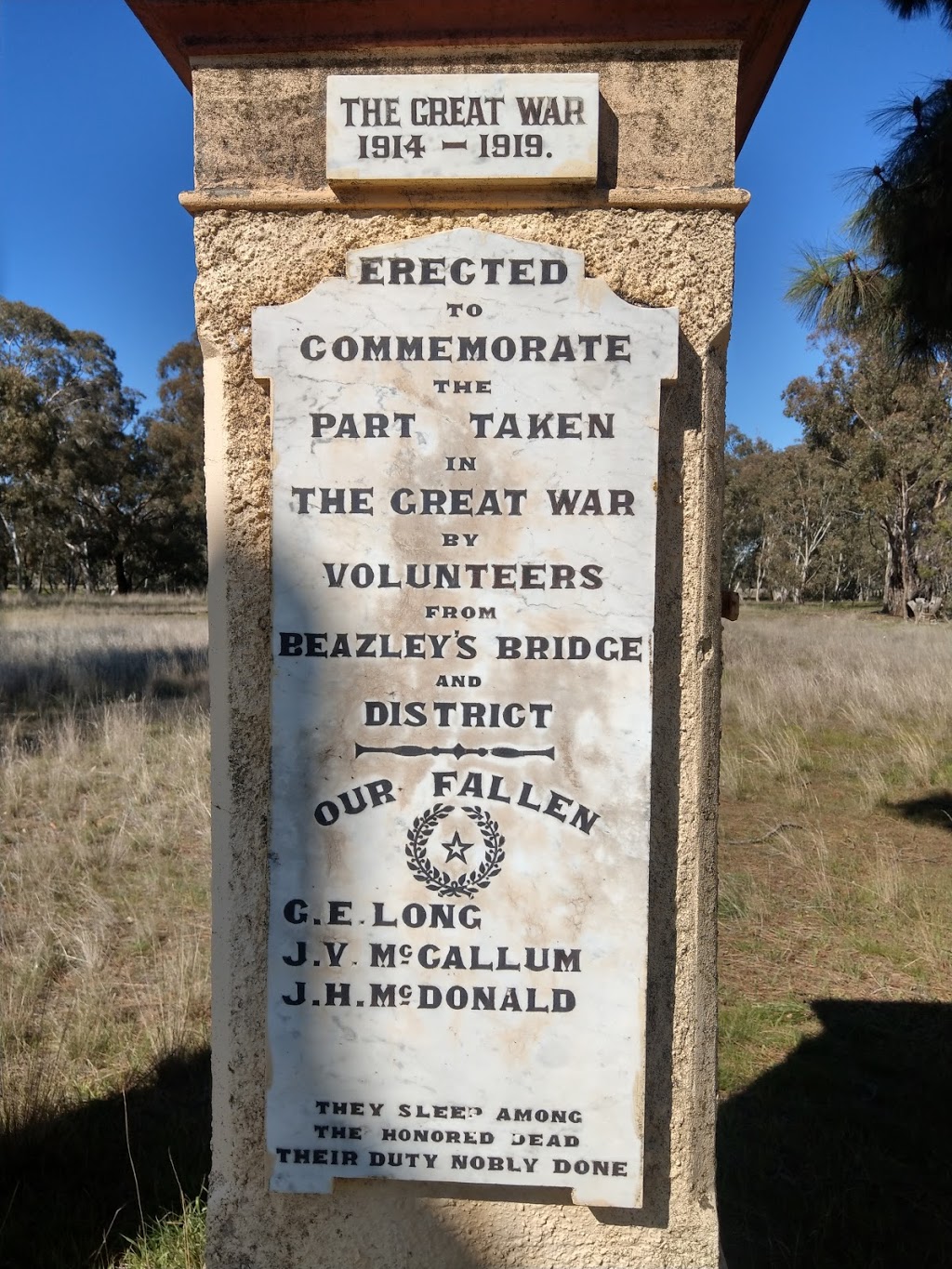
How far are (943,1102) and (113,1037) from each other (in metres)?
2.57

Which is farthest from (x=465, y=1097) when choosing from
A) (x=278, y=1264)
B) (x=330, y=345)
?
(x=330, y=345)

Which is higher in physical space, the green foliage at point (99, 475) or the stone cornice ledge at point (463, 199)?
the green foliage at point (99, 475)

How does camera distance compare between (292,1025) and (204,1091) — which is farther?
(204,1091)

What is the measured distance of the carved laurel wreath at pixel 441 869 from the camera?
4.73 ft

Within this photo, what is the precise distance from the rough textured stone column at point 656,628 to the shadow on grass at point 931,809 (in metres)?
4.41

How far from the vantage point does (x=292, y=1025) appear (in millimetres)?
1459

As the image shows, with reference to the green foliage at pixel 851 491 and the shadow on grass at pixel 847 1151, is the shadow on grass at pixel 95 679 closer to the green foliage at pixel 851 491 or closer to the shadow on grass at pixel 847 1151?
the shadow on grass at pixel 847 1151

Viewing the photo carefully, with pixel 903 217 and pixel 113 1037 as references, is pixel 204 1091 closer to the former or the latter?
pixel 113 1037

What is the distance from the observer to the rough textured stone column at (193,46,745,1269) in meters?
1.46

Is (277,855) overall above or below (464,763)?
below

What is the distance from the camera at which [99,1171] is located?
2.26 metres

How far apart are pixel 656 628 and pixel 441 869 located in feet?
1.75

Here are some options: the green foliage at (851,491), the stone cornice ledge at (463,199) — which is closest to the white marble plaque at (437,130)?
the stone cornice ledge at (463,199)

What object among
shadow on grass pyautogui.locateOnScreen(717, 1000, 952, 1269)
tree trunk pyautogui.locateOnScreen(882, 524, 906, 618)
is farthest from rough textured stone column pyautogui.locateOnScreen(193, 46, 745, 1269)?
tree trunk pyautogui.locateOnScreen(882, 524, 906, 618)
